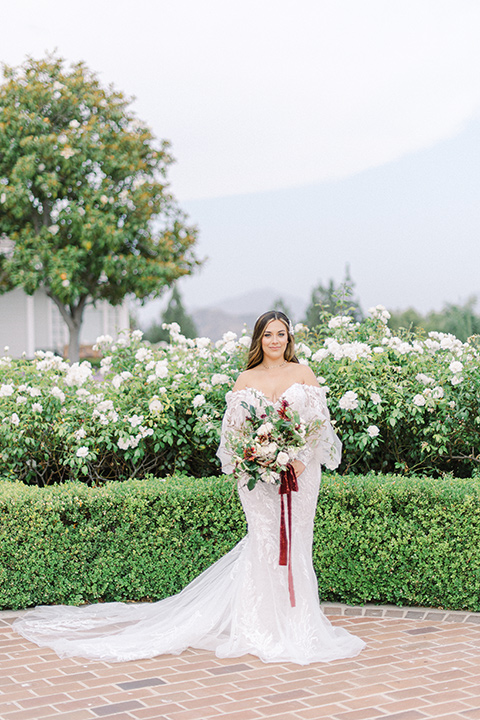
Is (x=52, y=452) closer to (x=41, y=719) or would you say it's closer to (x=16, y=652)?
(x=16, y=652)

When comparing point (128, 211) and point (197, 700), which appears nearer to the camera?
point (197, 700)

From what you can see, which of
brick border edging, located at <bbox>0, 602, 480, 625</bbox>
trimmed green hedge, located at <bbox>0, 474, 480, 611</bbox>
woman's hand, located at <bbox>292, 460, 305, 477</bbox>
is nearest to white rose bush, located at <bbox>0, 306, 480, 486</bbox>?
trimmed green hedge, located at <bbox>0, 474, 480, 611</bbox>

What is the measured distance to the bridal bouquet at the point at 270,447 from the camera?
4.39 m

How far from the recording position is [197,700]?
147 inches

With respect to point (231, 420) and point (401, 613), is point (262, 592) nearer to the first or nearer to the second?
point (231, 420)

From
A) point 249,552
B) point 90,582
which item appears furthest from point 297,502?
point 90,582

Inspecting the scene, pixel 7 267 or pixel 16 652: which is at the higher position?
pixel 7 267

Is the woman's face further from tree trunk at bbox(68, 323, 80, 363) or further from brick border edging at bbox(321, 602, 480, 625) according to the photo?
tree trunk at bbox(68, 323, 80, 363)

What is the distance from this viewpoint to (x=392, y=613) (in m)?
5.28

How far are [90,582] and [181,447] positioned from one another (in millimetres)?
1521

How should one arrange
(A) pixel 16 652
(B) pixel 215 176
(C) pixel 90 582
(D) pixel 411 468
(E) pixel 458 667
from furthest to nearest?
(B) pixel 215 176 → (D) pixel 411 468 → (C) pixel 90 582 → (A) pixel 16 652 → (E) pixel 458 667

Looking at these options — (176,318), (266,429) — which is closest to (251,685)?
(266,429)

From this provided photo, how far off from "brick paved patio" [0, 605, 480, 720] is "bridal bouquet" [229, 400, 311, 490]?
1038 mm

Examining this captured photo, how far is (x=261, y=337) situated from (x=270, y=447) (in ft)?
2.35
